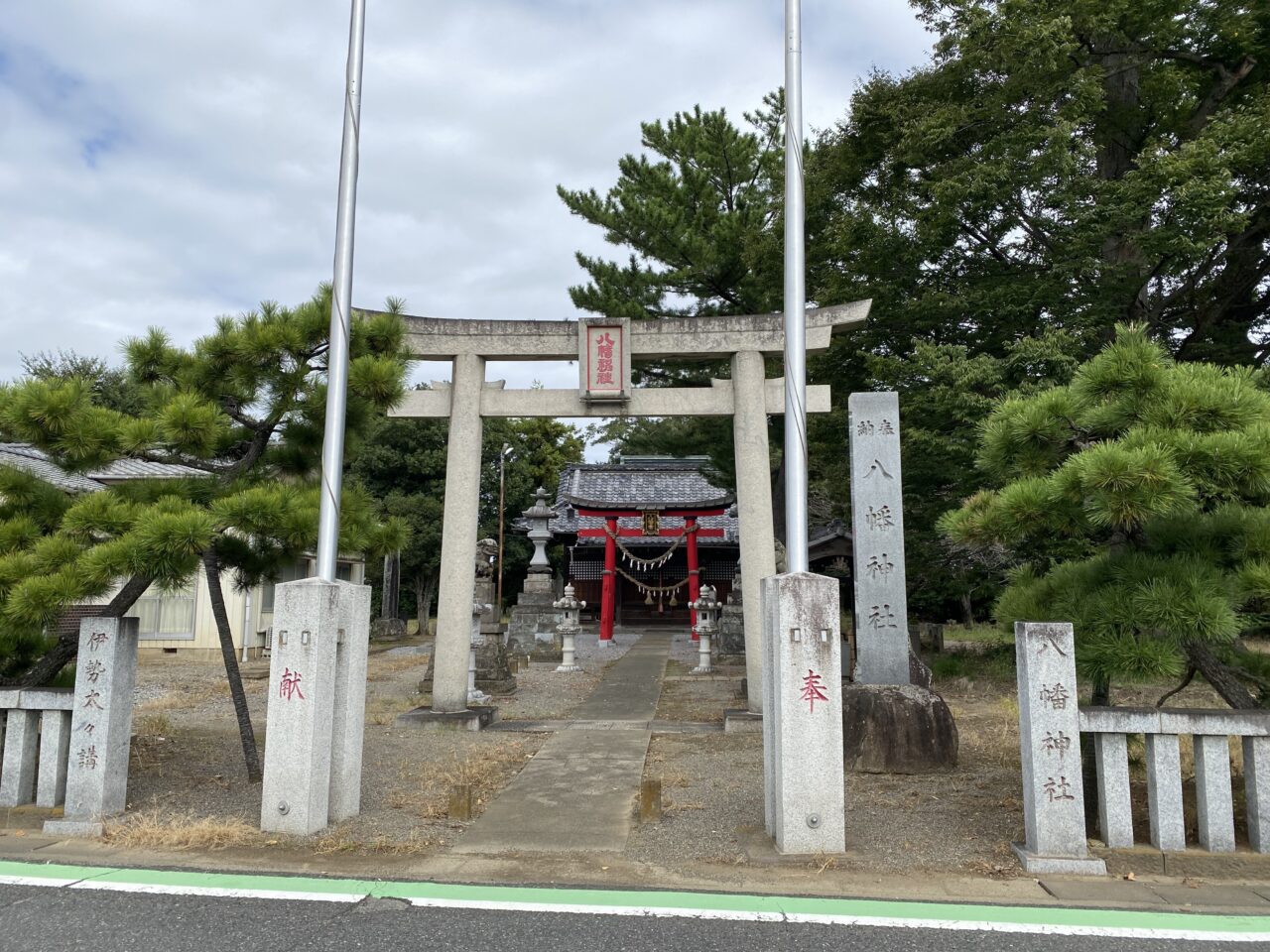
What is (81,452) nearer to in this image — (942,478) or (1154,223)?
(942,478)

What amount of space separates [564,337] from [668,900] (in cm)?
641

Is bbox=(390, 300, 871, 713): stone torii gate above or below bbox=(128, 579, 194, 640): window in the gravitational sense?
above

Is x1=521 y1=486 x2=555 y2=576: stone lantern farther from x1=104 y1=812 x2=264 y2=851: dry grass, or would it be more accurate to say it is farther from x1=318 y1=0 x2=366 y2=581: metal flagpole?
x1=104 y1=812 x2=264 y2=851: dry grass

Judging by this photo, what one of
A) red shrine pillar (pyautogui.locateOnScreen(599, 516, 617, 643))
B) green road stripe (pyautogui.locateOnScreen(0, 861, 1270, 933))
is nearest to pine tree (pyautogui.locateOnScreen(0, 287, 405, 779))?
green road stripe (pyautogui.locateOnScreen(0, 861, 1270, 933))

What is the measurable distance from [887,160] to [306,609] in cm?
1194

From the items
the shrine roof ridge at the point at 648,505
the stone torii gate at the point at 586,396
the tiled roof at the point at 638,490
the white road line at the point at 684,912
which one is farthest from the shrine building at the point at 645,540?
the white road line at the point at 684,912

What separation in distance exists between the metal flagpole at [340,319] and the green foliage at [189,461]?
0.90 ft

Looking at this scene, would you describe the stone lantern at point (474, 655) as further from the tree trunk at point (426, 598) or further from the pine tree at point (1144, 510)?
the tree trunk at point (426, 598)

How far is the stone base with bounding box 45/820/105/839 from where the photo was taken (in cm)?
488

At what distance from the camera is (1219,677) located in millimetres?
4871

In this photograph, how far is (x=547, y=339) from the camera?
9.18m

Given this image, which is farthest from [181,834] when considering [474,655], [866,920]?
[474,655]

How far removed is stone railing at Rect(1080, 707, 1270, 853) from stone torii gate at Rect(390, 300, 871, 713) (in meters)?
4.42

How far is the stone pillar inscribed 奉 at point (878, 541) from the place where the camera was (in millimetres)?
7680
